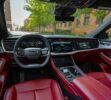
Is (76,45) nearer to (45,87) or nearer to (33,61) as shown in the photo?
(33,61)

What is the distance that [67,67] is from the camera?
2984mm

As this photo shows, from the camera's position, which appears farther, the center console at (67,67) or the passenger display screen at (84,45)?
the passenger display screen at (84,45)

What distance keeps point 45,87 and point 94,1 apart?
1025mm

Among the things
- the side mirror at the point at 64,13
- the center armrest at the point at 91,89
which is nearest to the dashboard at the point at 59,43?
the side mirror at the point at 64,13

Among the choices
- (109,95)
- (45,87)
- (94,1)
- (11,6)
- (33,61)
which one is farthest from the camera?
(33,61)

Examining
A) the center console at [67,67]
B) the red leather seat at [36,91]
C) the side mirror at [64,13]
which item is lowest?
the red leather seat at [36,91]

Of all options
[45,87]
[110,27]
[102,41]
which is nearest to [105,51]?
A: [102,41]

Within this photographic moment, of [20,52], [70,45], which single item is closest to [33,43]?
[20,52]

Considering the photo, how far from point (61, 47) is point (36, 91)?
1168mm

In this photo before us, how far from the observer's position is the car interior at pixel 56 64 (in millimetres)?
2023

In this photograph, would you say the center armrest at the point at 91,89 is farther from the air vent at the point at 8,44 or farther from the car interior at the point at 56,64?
the air vent at the point at 8,44

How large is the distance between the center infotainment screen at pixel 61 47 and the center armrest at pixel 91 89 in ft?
4.46

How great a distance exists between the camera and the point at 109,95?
5.07 feet

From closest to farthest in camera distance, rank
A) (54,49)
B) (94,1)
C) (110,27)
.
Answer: (94,1)
(54,49)
(110,27)
